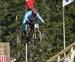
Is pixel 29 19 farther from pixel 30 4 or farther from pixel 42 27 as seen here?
pixel 42 27

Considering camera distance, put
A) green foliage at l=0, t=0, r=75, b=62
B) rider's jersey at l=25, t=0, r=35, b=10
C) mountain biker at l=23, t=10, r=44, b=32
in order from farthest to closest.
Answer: green foliage at l=0, t=0, r=75, b=62, rider's jersey at l=25, t=0, r=35, b=10, mountain biker at l=23, t=10, r=44, b=32

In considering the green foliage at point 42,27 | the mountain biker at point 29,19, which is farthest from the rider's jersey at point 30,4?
the green foliage at point 42,27

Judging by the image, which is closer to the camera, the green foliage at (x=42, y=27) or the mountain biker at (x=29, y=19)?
the mountain biker at (x=29, y=19)

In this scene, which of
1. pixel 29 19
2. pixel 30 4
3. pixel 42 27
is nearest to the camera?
pixel 29 19

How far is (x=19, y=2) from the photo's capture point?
11133 mm

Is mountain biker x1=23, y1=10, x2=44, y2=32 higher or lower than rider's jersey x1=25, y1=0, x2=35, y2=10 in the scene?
lower

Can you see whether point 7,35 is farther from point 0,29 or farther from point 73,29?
point 73,29

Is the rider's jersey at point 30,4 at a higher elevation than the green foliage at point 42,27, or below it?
higher

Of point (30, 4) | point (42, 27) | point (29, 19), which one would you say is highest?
point (30, 4)

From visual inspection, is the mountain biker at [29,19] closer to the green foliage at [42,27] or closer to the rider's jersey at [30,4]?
the rider's jersey at [30,4]

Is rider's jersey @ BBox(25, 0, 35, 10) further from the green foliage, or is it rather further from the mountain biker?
the green foliage

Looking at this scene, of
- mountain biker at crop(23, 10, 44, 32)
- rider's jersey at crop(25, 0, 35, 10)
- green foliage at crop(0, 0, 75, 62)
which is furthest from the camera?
green foliage at crop(0, 0, 75, 62)

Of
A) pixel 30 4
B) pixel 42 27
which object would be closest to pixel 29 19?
pixel 30 4

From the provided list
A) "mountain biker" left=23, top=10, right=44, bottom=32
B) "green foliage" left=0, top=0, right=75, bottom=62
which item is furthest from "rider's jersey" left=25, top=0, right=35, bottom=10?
"green foliage" left=0, top=0, right=75, bottom=62
